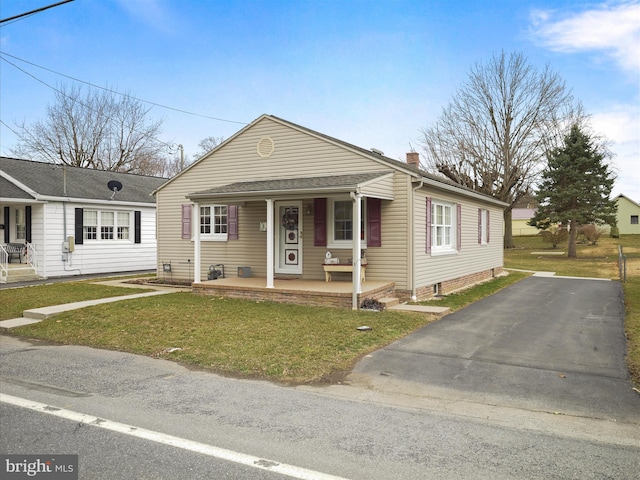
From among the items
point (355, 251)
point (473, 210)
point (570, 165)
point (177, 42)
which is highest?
point (177, 42)

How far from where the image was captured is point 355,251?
1053cm

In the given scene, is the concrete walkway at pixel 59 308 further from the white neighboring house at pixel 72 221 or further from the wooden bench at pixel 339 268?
the white neighboring house at pixel 72 221

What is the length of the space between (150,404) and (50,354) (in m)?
3.19

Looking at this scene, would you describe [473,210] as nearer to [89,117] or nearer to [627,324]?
[627,324]

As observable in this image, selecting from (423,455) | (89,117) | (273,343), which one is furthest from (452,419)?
(89,117)

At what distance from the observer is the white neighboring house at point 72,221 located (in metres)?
17.6

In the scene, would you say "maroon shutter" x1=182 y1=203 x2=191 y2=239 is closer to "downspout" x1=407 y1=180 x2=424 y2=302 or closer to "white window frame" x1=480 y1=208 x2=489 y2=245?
"downspout" x1=407 y1=180 x2=424 y2=302

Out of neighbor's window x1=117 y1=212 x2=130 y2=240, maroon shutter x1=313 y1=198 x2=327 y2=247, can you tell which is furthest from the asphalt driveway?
neighbor's window x1=117 y1=212 x2=130 y2=240

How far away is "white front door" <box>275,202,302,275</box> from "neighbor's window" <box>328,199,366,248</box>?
3.40 ft

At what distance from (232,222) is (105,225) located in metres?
8.30

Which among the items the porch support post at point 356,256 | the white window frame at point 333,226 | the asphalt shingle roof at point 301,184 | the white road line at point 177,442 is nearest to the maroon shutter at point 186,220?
the asphalt shingle roof at point 301,184

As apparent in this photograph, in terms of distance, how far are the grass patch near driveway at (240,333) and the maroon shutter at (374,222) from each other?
256 centimetres

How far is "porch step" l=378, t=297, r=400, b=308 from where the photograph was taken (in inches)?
423

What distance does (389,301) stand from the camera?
10914 mm
